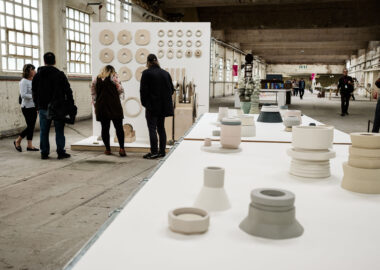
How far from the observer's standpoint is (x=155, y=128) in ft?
17.4

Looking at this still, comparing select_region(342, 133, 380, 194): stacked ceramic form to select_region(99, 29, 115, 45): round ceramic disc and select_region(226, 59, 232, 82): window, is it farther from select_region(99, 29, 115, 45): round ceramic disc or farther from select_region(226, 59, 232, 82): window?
select_region(226, 59, 232, 82): window

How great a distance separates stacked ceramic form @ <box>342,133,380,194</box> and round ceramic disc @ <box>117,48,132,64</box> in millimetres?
5352

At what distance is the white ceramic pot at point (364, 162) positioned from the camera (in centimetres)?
124

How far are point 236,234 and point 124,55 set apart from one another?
18.6 ft

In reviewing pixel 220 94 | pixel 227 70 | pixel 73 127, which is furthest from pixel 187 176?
pixel 227 70

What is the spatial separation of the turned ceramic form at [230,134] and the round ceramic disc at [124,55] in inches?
179

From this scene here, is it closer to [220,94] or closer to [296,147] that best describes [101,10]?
[296,147]

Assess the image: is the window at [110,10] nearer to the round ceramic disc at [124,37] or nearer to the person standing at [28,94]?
the round ceramic disc at [124,37]

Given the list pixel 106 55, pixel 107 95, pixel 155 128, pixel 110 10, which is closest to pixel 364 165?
pixel 155 128

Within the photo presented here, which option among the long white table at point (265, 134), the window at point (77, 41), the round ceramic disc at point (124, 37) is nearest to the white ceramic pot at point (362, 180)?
the long white table at point (265, 134)

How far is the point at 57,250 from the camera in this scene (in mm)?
2465

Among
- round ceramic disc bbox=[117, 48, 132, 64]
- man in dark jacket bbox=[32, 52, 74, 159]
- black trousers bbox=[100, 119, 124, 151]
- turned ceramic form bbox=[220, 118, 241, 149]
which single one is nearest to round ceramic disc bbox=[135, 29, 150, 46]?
round ceramic disc bbox=[117, 48, 132, 64]

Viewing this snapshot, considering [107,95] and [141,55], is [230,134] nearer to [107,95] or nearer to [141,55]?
[107,95]

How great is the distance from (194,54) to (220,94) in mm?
17027
